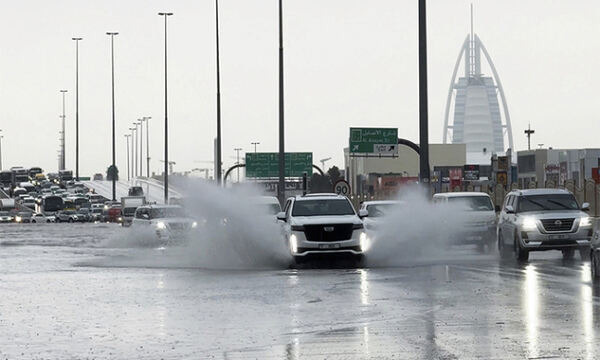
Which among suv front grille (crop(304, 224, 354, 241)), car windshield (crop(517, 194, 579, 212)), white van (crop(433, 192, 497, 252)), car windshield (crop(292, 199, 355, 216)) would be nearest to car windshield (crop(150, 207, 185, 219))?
white van (crop(433, 192, 497, 252))

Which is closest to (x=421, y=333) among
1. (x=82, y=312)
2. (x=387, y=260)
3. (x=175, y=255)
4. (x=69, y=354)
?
(x=69, y=354)

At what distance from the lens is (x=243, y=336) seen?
50.5 feet

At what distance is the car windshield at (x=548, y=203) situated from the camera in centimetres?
3325

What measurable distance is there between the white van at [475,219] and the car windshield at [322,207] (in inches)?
249

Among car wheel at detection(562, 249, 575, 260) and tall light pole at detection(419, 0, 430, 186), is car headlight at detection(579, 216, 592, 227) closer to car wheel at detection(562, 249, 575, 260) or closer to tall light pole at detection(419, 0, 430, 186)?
car wheel at detection(562, 249, 575, 260)

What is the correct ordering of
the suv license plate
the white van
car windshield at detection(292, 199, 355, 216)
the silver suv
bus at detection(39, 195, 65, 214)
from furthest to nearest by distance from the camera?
1. bus at detection(39, 195, 65, 214)
2. the white van
3. car windshield at detection(292, 199, 355, 216)
4. the silver suv
5. the suv license plate

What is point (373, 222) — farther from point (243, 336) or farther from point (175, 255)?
point (243, 336)

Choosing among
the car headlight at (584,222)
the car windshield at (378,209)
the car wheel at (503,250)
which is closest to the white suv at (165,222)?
the car windshield at (378,209)

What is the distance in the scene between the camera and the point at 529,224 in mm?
32219

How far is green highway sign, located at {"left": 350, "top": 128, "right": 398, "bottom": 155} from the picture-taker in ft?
239

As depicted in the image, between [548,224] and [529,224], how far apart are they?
1.47 feet

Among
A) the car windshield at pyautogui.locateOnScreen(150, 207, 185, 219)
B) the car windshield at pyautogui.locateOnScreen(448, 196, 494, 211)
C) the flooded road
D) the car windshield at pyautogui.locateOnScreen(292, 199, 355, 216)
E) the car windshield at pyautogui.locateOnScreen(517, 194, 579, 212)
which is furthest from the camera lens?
the car windshield at pyautogui.locateOnScreen(150, 207, 185, 219)

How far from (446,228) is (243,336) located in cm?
2300

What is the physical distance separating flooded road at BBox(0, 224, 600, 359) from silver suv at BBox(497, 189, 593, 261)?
1.04 meters
